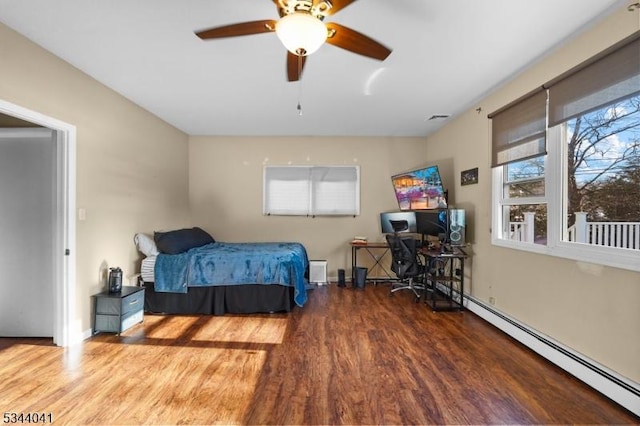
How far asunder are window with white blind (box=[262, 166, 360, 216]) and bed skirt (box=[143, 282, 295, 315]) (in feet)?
6.60

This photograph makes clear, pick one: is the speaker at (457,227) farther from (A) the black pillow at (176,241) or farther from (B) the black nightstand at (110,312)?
(B) the black nightstand at (110,312)

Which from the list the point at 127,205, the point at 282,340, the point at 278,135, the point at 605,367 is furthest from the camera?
the point at 278,135

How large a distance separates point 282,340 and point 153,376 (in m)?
1.12

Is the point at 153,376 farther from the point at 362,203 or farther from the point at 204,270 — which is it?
the point at 362,203

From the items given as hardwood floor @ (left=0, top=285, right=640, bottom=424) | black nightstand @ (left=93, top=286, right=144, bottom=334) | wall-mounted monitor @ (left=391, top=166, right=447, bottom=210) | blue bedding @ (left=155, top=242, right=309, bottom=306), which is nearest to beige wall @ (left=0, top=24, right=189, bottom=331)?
black nightstand @ (left=93, top=286, right=144, bottom=334)

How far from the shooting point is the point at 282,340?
288 centimetres

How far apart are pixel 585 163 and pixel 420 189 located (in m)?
2.42

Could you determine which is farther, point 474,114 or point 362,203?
point 362,203

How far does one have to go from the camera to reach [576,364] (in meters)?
2.24

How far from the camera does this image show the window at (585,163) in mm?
1973

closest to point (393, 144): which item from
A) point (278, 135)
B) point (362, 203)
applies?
point (362, 203)

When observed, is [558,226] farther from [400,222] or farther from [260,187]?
[260,187]

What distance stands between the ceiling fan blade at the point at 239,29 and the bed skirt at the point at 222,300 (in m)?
2.78

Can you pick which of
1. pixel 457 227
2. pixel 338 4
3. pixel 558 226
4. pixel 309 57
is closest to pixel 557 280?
pixel 558 226
